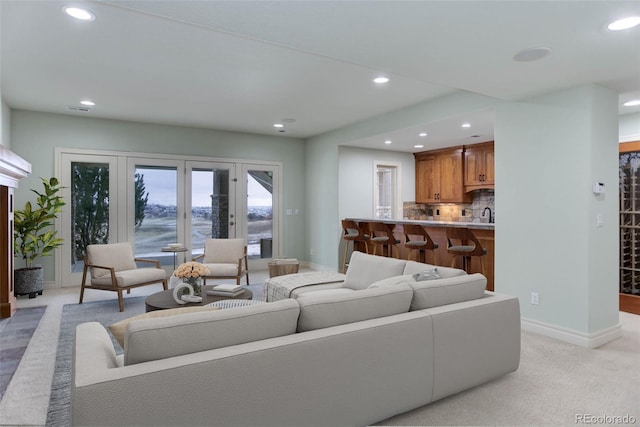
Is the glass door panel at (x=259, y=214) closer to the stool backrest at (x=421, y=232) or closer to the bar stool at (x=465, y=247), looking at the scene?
the stool backrest at (x=421, y=232)

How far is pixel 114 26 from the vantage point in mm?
2988

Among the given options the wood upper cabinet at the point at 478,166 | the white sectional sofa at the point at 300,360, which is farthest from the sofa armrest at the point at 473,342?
the wood upper cabinet at the point at 478,166

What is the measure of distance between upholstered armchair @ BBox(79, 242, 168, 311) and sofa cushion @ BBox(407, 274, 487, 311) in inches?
139

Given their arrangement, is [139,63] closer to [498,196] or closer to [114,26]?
[114,26]

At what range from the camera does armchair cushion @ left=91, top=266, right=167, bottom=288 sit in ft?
15.0

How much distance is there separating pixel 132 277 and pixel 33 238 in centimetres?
171

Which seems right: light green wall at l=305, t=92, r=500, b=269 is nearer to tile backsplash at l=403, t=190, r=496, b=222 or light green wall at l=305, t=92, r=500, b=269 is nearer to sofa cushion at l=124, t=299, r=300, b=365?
tile backsplash at l=403, t=190, r=496, b=222

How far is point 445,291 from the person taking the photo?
2553mm

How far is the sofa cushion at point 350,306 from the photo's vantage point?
203 cm

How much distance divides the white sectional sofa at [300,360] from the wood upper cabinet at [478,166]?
16.4 ft

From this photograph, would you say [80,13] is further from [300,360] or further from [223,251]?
[223,251]

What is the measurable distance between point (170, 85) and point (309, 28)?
2.67 meters

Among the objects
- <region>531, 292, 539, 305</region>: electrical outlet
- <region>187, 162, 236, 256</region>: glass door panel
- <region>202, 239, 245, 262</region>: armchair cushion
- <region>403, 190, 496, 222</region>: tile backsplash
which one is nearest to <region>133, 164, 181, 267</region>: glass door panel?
<region>187, 162, 236, 256</region>: glass door panel

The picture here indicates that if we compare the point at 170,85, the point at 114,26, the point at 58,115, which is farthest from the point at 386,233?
the point at 58,115
